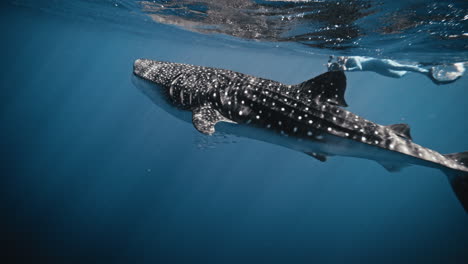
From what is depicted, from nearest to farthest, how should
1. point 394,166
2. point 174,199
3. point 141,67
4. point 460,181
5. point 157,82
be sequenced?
point 460,181 → point 394,166 → point 157,82 → point 141,67 → point 174,199

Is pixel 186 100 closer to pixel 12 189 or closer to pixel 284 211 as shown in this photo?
pixel 12 189

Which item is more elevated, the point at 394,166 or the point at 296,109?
the point at 296,109

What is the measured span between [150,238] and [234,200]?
816 inches

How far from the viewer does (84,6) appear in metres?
16.6

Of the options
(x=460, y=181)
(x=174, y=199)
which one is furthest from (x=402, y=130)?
(x=174, y=199)

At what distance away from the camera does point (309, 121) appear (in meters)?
4.04

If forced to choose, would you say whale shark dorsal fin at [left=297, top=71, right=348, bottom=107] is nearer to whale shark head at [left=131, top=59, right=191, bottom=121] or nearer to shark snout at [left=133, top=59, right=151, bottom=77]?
whale shark head at [left=131, top=59, right=191, bottom=121]

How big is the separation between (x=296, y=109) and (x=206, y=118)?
1.62m

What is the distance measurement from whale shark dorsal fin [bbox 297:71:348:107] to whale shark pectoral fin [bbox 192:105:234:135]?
1612mm

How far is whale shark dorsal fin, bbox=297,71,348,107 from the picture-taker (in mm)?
4125

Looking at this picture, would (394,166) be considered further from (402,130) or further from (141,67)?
(141,67)

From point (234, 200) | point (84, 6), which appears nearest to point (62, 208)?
point (84, 6)

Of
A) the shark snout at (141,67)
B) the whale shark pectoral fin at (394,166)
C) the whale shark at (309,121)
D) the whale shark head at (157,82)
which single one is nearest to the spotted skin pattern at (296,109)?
the whale shark at (309,121)

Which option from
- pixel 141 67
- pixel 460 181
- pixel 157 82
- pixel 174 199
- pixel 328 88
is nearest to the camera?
pixel 460 181
